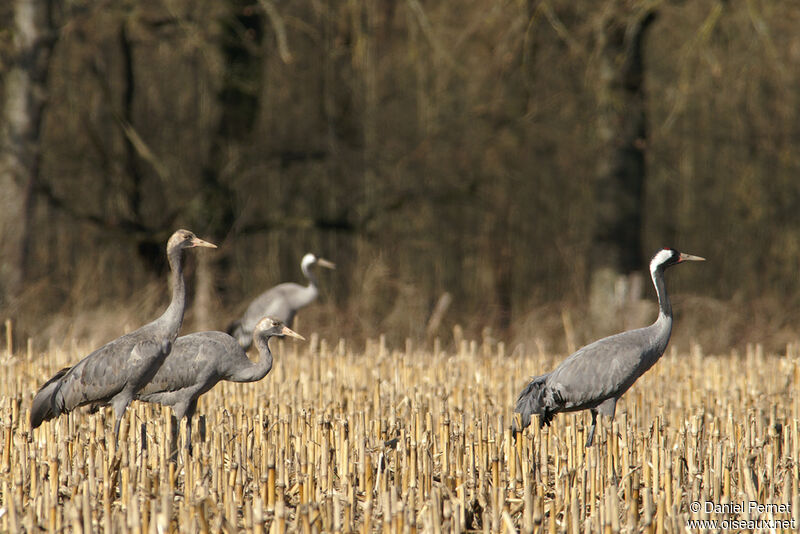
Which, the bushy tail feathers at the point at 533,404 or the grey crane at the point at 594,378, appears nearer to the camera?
the bushy tail feathers at the point at 533,404

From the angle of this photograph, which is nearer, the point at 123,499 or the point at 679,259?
the point at 123,499

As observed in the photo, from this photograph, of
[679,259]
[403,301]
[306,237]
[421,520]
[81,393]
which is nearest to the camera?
[421,520]

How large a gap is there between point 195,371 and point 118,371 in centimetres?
50

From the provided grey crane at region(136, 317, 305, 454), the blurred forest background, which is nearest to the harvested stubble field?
grey crane at region(136, 317, 305, 454)

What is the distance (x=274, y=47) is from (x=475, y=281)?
4.85 m

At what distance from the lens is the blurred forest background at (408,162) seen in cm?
1147

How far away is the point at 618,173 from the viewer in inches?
493

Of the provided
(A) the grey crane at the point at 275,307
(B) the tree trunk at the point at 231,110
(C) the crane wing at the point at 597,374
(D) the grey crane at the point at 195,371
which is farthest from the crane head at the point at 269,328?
(B) the tree trunk at the point at 231,110

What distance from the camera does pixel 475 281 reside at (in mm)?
16641

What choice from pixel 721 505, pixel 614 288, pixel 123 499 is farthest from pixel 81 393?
pixel 614 288

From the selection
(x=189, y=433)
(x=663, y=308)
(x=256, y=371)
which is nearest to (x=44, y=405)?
(x=189, y=433)

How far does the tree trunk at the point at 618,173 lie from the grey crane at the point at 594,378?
5790 millimetres

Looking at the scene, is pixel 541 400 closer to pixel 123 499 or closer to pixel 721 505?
pixel 721 505

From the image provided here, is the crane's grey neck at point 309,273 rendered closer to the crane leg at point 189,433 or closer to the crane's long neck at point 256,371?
the crane's long neck at point 256,371
